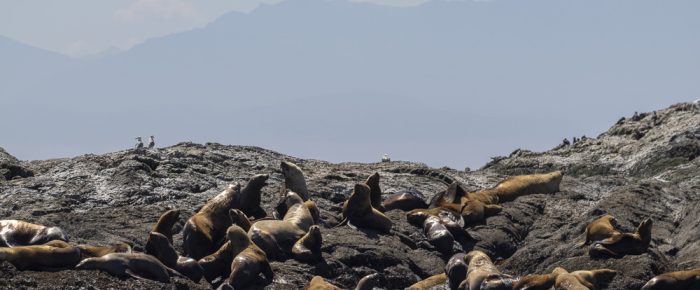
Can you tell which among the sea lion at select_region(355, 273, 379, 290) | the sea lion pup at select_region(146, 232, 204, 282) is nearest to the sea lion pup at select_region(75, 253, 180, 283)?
the sea lion pup at select_region(146, 232, 204, 282)

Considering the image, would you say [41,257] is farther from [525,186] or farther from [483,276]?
[525,186]

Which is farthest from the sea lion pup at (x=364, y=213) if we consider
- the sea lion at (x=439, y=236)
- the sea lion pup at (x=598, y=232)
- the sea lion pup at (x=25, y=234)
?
the sea lion pup at (x=25, y=234)

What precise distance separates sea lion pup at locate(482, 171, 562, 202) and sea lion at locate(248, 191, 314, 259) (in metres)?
4.74

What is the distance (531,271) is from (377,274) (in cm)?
188

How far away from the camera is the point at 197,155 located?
75.1 feet

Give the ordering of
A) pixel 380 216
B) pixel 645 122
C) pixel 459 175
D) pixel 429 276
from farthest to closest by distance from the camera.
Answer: pixel 645 122, pixel 459 175, pixel 380 216, pixel 429 276

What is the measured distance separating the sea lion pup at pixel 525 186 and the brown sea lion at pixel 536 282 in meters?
7.11

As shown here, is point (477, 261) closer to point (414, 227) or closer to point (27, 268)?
point (414, 227)

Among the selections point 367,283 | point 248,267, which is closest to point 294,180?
point 367,283

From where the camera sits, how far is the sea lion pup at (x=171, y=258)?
15.5 meters

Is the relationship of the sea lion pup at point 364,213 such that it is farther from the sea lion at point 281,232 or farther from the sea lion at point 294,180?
the sea lion at point 294,180

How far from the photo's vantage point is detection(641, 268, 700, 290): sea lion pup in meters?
14.0

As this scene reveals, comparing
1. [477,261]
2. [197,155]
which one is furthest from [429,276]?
[197,155]

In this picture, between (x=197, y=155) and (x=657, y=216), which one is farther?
(x=197, y=155)
